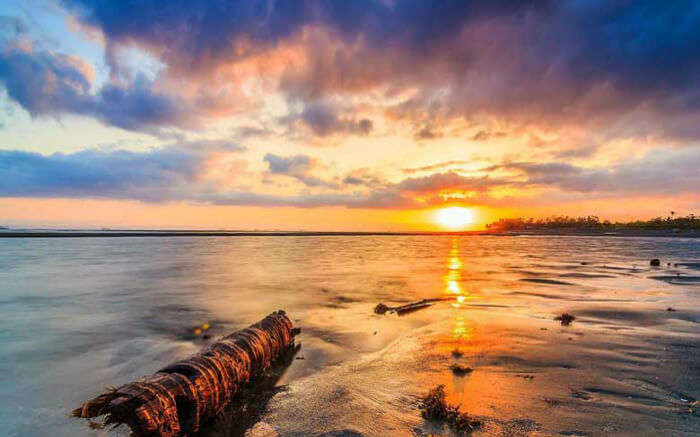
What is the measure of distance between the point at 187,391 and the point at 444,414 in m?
3.55

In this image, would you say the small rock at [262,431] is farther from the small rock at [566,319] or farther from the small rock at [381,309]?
the small rock at [566,319]

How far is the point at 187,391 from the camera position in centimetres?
477

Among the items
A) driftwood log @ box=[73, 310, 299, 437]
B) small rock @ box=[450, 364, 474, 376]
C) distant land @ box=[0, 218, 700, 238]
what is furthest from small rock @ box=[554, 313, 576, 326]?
distant land @ box=[0, 218, 700, 238]

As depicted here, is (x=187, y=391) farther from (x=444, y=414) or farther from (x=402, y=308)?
(x=402, y=308)

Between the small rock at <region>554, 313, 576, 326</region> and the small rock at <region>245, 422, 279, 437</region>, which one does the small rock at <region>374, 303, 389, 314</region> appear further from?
the small rock at <region>245, 422, 279, 437</region>

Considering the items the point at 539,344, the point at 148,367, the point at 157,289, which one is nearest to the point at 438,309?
the point at 539,344

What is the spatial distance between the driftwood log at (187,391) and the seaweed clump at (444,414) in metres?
3.06

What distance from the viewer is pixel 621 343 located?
8.30 meters

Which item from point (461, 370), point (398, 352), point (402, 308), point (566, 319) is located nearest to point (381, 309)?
point (402, 308)

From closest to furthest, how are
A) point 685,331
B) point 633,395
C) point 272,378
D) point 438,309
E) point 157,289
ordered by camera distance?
point 633,395, point 272,378, point 685,331, point 438,309, point 157,289

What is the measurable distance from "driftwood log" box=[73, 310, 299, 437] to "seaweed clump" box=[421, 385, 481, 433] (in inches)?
121

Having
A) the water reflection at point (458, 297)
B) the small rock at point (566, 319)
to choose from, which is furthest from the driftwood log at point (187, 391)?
the small rock at point (566, 319)

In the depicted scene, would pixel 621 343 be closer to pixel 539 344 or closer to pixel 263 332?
pixel 539 344

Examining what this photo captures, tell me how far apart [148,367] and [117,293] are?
11616 mm
